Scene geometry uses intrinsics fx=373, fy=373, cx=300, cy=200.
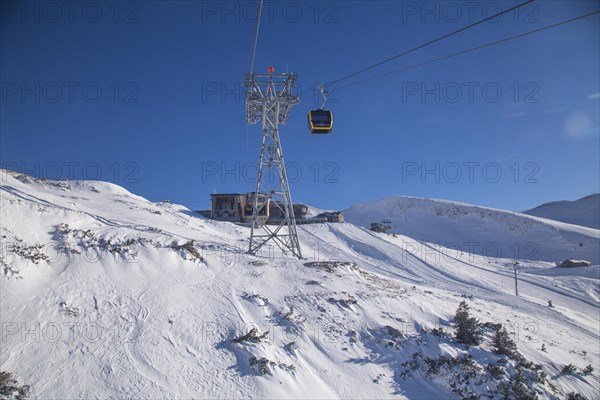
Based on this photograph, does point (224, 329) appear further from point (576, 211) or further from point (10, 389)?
point (576, 211)

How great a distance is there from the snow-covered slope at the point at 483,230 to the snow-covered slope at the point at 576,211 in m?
18.3

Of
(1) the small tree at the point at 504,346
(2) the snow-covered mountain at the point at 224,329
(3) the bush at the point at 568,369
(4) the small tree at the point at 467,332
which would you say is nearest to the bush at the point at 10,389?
(2) the snow-covered mountain at the point at 224,329

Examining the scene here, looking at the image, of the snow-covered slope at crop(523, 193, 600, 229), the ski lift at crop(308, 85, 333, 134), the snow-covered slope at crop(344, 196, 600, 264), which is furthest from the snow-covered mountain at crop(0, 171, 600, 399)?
the snow-covered slope at crop(523, 193, 600, 229)

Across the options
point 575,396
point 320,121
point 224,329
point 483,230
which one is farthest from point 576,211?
point 224,329

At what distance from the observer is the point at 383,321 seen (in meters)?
13.9

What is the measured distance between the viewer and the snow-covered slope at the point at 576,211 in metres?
82.2

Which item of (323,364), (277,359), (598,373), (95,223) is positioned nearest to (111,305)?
(277,359)

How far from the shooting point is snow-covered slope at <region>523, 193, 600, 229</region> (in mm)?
82244

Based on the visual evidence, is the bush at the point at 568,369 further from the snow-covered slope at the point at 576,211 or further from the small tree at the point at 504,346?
the snow-covered slope at the point at 576,211

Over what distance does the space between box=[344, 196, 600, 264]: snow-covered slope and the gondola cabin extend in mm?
41935

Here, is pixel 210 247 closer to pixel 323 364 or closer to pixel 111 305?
pixel 111 305

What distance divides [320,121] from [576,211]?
98.9 m

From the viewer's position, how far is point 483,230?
214 ft

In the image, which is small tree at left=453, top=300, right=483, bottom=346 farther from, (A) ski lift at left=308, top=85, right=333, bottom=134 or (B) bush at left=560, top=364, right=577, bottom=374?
(A) ski lift at left=308, top=85, right=333, bottom=134
